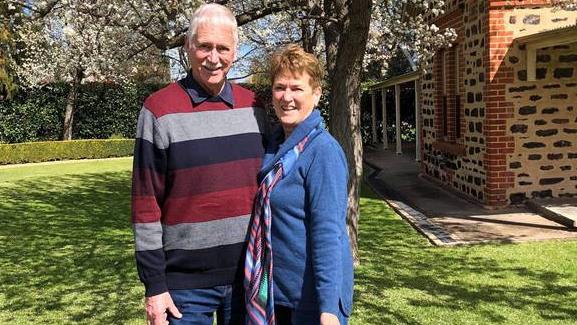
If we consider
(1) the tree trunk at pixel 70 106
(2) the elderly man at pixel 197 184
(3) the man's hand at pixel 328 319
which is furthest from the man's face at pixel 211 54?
(1) the tree trunk at pixel 70 106

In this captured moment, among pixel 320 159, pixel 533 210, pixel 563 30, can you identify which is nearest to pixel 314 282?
pixel 320 159

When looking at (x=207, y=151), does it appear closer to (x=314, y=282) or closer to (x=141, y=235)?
(x=141, y=235)

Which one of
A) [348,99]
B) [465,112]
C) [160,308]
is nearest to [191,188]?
[160,308]

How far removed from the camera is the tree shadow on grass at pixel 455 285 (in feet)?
15.5

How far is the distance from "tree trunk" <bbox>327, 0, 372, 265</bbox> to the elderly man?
10.2 feet

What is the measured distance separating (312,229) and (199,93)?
0.74 meters

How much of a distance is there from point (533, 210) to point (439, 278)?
3.91 meters

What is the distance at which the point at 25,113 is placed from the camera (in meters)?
23.3

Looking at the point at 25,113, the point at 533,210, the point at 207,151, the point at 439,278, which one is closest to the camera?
the point at 207,151

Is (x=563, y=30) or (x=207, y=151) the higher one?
(x=563, y=30)

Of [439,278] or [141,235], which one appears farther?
[439,278]

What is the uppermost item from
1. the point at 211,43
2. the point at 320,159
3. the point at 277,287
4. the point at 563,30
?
the point at 563,30

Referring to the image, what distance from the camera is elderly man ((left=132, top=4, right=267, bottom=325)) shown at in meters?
2.35

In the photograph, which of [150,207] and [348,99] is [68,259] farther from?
[150,207]
